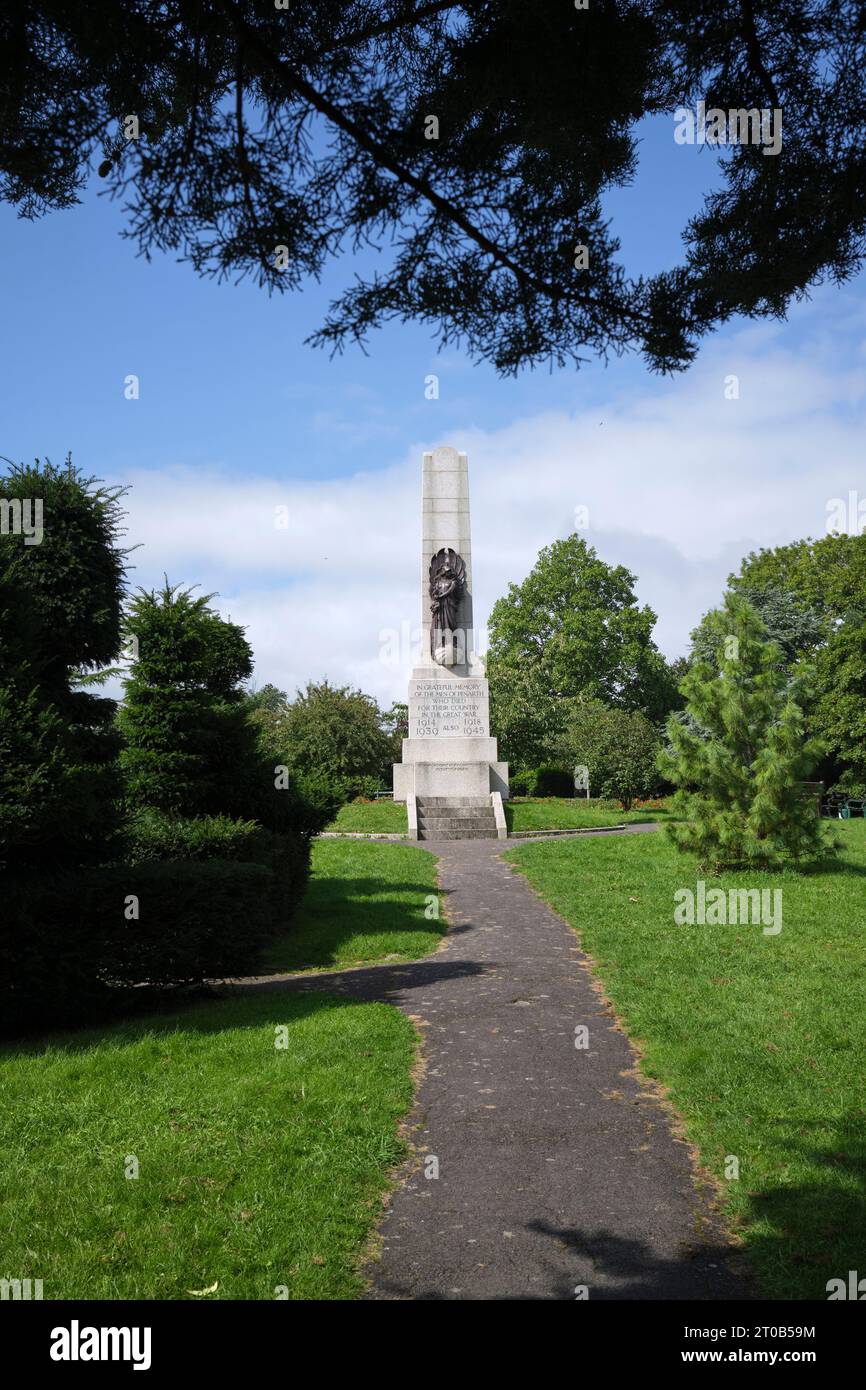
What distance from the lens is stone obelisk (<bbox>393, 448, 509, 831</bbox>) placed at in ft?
94.8

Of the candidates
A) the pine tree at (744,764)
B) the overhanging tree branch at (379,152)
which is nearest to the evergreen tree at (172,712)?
the pine tree at (744,764)

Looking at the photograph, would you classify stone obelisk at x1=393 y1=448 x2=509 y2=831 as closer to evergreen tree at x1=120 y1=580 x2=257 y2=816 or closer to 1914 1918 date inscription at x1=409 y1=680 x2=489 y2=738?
1914 1918 date inscription at x1=409 y1=680 x2=489 y2=738

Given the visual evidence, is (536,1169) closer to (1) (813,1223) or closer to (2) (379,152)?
(1) (813,1223)

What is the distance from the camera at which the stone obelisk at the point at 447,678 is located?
94.8 ft

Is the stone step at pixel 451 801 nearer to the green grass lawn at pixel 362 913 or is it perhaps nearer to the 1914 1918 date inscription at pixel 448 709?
the 1914 1918 date inscription at pixel 448 709

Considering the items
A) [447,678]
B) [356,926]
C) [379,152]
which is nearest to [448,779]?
[447,678]

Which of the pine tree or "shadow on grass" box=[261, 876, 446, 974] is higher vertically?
the pine tree

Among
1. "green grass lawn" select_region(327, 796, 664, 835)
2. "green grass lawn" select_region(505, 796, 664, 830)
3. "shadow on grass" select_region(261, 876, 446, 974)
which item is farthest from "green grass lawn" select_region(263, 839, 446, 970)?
"green grass lawn" select_region(505, 796, 664, 830)

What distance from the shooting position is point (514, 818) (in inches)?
1128

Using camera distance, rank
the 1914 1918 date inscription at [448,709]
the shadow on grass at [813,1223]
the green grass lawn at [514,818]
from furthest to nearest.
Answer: the 1914 1918 date inscription at [448,709] < the green grass lawn at [514,818] < the shadow on grass at [813,1223]

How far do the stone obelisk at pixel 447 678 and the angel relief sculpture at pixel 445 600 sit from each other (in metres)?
0.03

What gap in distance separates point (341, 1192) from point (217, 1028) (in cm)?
345

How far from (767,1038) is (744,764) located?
9.20 m

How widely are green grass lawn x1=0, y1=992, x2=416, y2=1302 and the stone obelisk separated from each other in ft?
66.8
